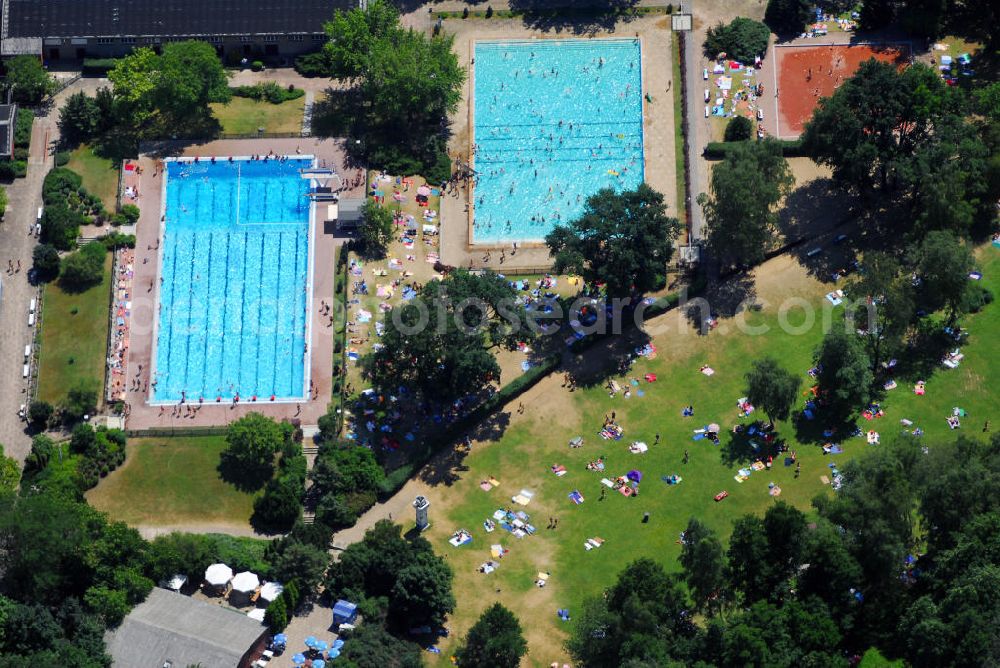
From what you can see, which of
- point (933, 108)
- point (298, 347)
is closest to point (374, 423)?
point (298, 347)

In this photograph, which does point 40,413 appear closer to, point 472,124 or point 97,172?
point 97,172

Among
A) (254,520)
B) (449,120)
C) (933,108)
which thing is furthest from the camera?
(449,120)

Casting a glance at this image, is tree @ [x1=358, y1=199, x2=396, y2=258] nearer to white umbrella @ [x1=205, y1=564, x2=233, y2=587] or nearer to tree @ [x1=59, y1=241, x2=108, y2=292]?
tree @ [x1=59, y1=241, x2=108, y2=292]

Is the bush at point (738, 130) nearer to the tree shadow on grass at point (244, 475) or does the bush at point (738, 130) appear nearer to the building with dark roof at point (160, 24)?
the building with dark roof at point (160, 24)

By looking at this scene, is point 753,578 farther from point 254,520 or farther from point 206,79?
point 206,79

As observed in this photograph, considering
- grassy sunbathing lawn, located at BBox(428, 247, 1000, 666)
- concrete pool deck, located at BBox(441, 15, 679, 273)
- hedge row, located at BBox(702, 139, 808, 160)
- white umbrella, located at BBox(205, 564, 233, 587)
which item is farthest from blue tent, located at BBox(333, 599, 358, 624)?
hedge row, located at BBox(702, 139, 808, 160)

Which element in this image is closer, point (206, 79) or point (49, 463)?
point (49, 463)

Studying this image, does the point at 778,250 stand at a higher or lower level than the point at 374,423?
higher
